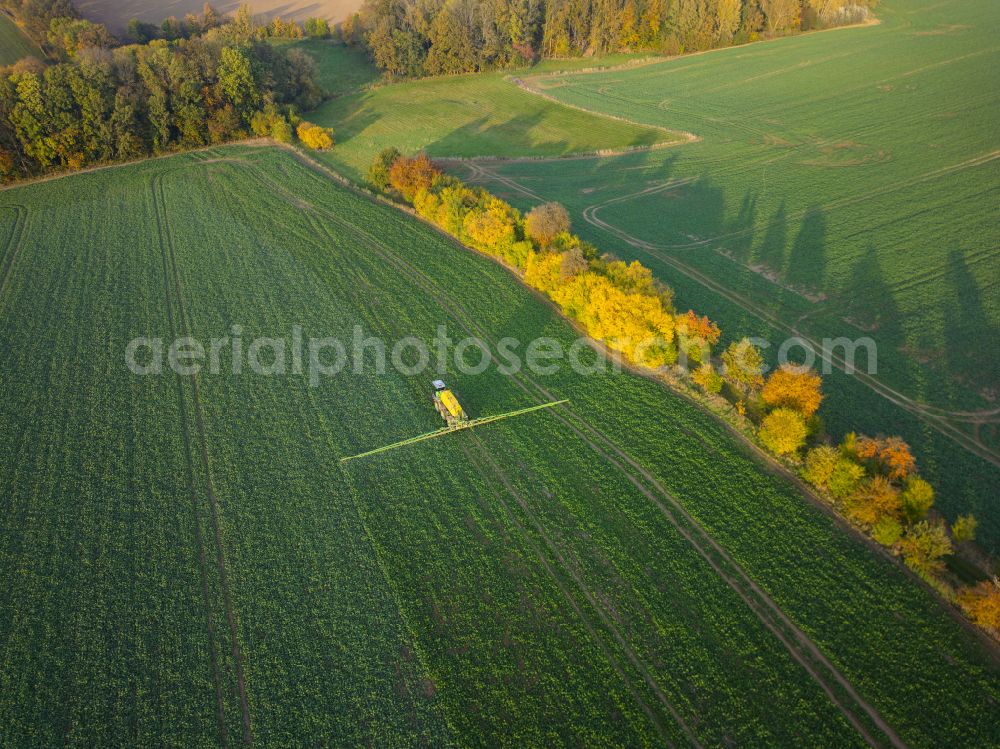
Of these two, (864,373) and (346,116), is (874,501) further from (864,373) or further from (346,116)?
(346,116)

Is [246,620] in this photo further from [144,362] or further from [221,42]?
[221,42]

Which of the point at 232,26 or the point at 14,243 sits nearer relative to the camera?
the point at 14,243

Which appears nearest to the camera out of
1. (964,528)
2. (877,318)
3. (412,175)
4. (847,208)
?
(964,528)

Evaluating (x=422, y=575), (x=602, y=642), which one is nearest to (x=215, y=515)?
(x=422, y=575)

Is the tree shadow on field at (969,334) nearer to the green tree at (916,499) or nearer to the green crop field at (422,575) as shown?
the green tree at (916,499)

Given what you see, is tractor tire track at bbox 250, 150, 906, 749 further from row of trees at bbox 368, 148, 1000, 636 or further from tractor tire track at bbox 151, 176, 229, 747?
tractor tire track at bbox 151, 176, 229, 747

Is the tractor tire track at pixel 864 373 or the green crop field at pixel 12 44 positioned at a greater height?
the green crop field at pixel 12 44

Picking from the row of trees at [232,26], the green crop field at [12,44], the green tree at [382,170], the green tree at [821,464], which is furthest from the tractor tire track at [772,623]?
the green crop field at [12,44]
